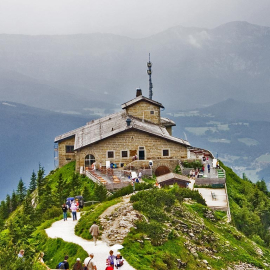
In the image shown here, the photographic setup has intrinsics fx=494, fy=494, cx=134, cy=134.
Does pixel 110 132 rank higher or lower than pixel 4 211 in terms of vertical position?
higher

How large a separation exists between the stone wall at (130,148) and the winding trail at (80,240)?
18.8 m

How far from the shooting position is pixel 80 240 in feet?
74.8

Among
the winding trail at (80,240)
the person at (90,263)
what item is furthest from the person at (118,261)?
the person at (90,263)

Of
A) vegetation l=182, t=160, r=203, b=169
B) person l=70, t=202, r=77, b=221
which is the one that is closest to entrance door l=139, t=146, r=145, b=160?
vegetation l=182, t=160, r=203, b=169

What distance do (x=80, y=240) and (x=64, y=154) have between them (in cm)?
3982

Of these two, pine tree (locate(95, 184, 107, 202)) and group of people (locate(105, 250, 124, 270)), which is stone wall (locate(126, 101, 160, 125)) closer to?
pine tree (locate(95, 184, 107, 202))

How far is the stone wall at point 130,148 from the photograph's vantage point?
48219mm

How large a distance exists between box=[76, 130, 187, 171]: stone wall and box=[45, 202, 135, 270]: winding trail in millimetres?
18773

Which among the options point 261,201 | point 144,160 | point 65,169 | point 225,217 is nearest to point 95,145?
point 144,160

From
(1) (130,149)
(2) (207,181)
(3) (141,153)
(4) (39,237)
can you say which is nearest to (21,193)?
(1) (130,149)

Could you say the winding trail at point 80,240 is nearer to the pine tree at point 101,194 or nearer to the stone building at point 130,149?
the pine tree at point 101,194

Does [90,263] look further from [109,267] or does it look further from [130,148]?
[130,148]

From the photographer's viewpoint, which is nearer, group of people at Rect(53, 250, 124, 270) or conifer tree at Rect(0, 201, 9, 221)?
group of people at Rect(53, 250, 124, 270)

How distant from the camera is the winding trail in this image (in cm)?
1950
